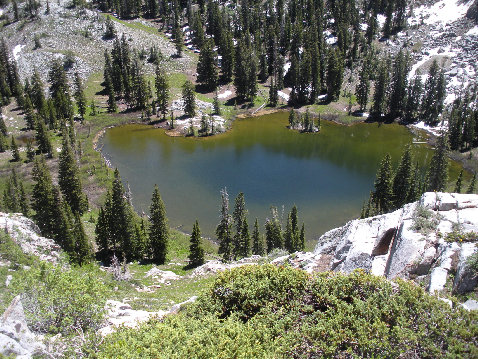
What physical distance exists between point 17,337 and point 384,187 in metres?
64.5

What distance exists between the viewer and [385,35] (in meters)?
154

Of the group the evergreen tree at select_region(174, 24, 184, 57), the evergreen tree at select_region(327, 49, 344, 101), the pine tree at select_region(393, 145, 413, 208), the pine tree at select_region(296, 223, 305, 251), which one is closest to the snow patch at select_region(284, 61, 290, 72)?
the evergreen tree at select_region(327, 49, 344, 101)

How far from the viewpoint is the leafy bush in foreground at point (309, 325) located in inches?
619

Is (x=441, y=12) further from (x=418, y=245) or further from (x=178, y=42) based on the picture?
(x=418, y=245)

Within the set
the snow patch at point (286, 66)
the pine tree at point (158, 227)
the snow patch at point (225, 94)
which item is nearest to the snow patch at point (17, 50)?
the snow patch at point (225, 94)

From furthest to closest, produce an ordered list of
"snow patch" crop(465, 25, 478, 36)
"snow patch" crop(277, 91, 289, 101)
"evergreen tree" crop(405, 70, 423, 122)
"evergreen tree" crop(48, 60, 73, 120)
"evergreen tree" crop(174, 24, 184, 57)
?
"evergreen tree" crop(174, 24, 184, 57) → "snow patch" crop(465, 25, 478, 36) → "snow patch" crop(277, 91, 289, 101) → "evergreen tree" crop(405, 70, 423, 122) → "evergreen tree" crop(48, 60, 73, 120)

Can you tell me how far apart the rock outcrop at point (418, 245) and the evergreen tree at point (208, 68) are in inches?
4252

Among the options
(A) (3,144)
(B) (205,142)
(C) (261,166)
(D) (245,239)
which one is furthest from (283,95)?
(D) (245,239)

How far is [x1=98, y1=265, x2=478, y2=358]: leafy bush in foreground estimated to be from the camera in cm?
1572

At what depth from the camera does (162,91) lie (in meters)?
114

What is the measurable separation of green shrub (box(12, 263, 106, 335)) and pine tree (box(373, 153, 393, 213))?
191ft

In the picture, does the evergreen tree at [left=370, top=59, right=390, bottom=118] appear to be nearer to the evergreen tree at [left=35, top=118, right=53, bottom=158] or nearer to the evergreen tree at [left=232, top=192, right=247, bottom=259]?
the evergreen tree at [left=232, top=192, right=247, bottom=259]

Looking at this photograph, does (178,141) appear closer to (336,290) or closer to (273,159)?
(273,159)

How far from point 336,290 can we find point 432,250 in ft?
25.1
